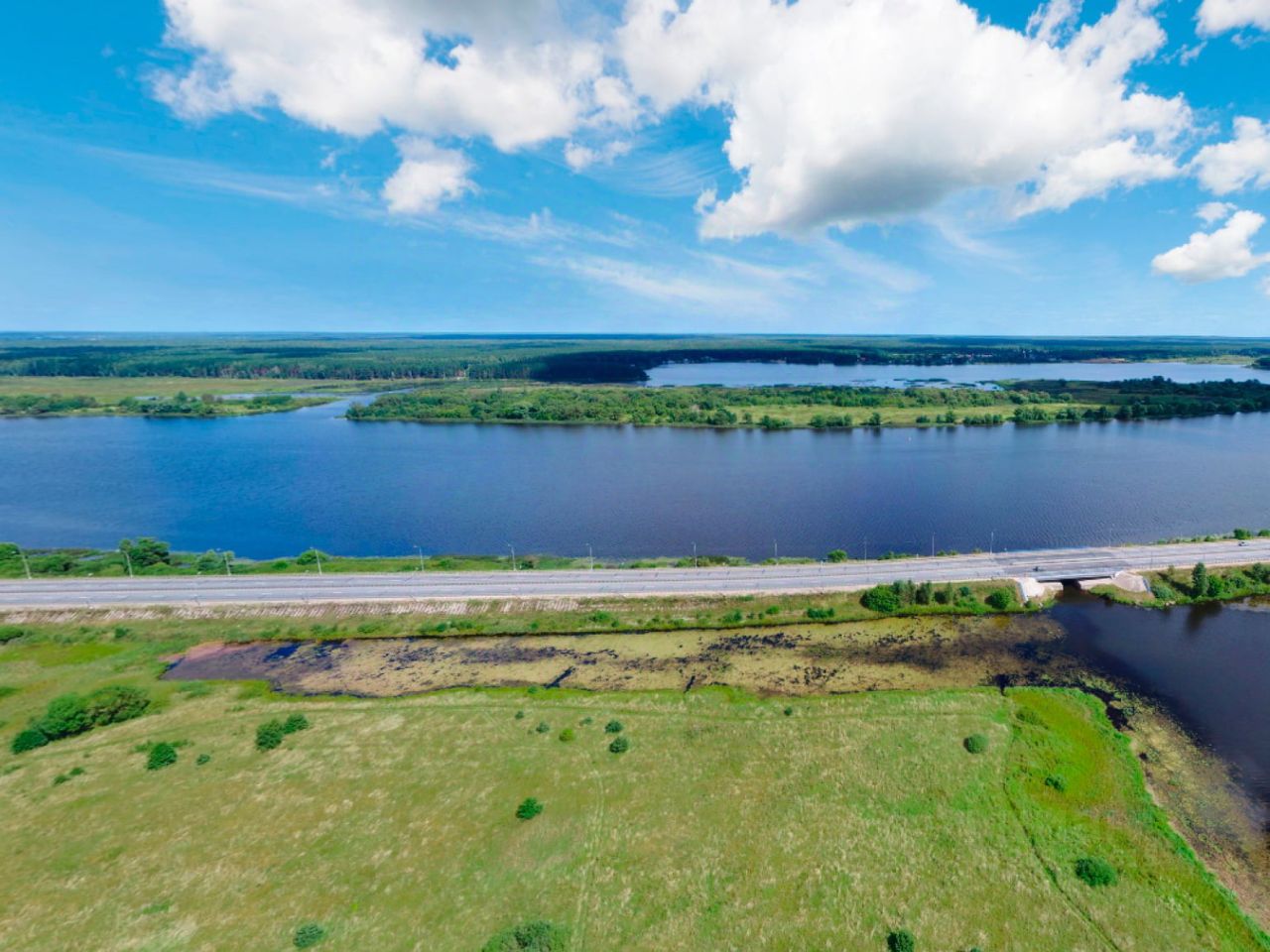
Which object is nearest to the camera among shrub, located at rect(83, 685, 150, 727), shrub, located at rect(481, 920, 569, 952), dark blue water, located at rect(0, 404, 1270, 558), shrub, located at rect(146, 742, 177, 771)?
shrub, located at rect(481, 920, 569, 952)

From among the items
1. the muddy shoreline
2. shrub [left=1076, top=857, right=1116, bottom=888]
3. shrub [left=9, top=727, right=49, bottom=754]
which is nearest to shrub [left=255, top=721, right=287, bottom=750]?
the muddy shoreline

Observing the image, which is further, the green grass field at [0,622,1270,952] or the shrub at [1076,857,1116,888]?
the shrub at [1076,857,1116,888]

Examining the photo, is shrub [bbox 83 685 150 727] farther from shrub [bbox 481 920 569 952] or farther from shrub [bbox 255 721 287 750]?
shrub [bbox 481 920 569 952]

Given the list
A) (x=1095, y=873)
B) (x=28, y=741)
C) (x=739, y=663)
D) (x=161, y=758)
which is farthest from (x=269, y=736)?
(x=1095, y=873)

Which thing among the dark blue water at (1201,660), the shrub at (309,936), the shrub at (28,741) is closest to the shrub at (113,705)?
the shrub at (28,741)

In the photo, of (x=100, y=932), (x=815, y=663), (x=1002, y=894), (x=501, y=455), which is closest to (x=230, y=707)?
(x=100, y=932)

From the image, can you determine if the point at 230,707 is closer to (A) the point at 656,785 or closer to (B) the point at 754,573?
(A) the point at 656,785
